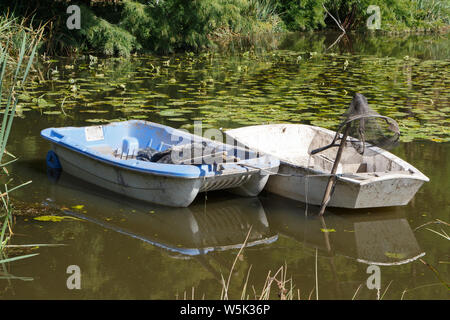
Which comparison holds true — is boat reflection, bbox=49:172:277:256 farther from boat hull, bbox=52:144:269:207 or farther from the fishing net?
the fishing net

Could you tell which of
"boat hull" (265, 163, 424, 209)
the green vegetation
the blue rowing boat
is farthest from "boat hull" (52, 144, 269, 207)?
the green vegetation

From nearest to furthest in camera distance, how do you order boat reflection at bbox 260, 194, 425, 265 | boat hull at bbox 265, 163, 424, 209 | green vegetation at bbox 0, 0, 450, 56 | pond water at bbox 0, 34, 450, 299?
1. pond water at bbox 0, 34, 450, 299
2. boat reflection at bbox 260, 194, 425, 265
3. boat hull at bbox 265, 163, 424, 209
4. green vegetation at bbox 0, 0, 450, 56

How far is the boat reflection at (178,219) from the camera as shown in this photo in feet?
16.2

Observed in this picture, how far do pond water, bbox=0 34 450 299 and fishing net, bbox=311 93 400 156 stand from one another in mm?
583

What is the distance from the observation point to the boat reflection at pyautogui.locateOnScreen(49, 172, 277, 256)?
16.2ft

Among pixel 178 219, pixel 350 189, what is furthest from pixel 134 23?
pixel 350 189

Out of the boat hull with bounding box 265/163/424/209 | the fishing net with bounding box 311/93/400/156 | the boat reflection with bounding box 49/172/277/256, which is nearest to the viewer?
the boat reflection with bounding box 49/172/277/256

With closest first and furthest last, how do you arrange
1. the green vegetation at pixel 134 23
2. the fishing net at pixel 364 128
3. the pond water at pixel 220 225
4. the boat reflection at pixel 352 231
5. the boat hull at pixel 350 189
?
the pond water at pixel 220 225
the boat reflection at pixel 352 231
the fishing net at pixel 364 128
the boat hull at pixel 350 189
the green vegetation at pixel 134 23

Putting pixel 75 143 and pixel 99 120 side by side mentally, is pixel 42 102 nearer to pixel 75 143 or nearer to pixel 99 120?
pixel 99 120

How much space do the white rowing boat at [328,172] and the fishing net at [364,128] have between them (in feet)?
0.52

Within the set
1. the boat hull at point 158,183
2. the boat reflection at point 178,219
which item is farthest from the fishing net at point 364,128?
the boat reflection at point 178,219

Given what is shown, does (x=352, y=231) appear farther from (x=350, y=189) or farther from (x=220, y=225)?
(x=220, y=225)

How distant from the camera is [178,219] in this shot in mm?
5328

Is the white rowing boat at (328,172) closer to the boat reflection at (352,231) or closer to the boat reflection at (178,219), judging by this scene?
the boat reflection at (352,231)
